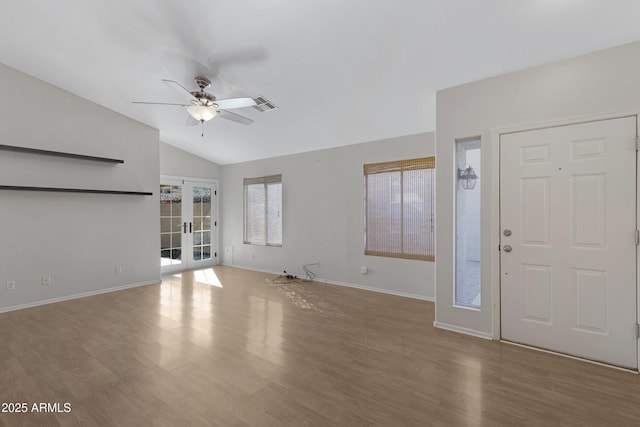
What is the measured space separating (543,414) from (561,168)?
203cm

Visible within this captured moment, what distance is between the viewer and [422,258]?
4.32 meters

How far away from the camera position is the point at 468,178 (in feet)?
10.6

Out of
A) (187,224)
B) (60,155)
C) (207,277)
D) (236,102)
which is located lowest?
(207,277)

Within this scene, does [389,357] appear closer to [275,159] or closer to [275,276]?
[275,276]

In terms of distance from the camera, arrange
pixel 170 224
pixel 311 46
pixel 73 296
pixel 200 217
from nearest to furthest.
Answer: pixel 311 46 < pixel 73 296 < pixel 170 224 < pixel 200 217

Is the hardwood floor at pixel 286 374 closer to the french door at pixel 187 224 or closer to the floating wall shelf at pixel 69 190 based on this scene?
the floating wall shelf at pixel 69 190

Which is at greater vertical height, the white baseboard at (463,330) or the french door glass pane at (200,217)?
the french door glass pane at (200,217)

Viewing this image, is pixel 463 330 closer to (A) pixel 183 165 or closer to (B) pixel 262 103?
(B) pixel 262 103

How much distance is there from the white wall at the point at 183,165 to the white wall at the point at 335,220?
1.08m

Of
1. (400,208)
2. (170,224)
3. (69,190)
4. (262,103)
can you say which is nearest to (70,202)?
(69,190)

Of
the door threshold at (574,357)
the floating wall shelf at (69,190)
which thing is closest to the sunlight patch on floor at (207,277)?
the floating wall shelf at (69,190)

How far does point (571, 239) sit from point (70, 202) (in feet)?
20.8

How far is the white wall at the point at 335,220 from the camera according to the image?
4477 millimetres

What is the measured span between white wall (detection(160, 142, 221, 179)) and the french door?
17 centimetres
